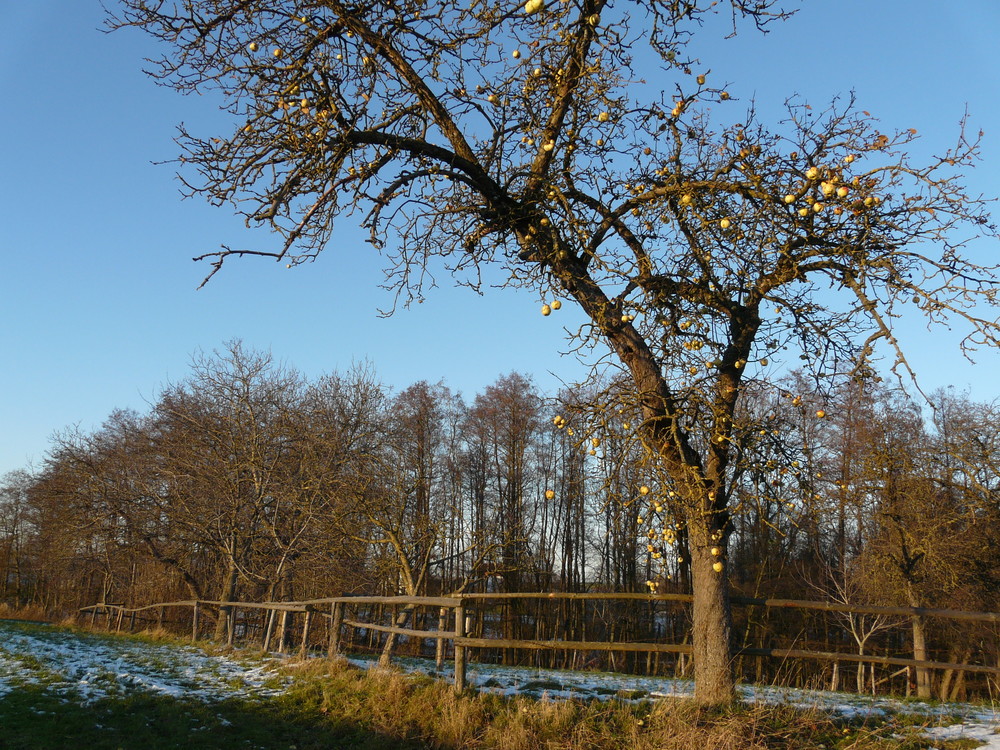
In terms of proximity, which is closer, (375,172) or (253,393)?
(375,172)

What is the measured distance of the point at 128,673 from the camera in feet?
29.5

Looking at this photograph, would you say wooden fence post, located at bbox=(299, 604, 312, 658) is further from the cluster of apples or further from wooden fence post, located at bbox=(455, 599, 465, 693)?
the cluster of apples

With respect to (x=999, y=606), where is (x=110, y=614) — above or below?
below

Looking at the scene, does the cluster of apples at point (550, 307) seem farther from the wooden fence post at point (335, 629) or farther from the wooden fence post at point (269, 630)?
the wooden fence post at point (269, 630)

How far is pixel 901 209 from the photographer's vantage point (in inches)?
223

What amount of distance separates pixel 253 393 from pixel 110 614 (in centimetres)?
1024

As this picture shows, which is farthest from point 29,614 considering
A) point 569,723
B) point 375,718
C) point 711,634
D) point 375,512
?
point 711,634

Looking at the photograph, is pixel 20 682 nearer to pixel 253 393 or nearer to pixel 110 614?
pixel 253 393

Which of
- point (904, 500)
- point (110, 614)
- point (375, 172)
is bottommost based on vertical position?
point (110, 614)

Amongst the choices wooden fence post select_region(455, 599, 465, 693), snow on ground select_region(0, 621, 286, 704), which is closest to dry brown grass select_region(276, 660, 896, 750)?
wooden fence post select_region(455, 599, 465, 693)

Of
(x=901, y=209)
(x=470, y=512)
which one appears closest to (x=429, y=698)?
(x=901, y=209)

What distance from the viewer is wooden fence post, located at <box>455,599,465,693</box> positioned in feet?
23.4

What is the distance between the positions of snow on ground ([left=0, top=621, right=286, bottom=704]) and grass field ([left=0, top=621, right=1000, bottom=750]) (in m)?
0.04

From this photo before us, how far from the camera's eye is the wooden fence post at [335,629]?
945cm
